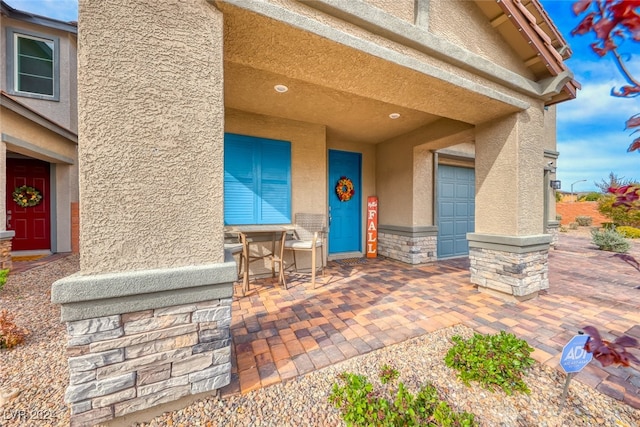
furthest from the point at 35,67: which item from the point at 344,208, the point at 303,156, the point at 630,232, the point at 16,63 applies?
the point at 630,232

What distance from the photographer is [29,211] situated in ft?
18.6

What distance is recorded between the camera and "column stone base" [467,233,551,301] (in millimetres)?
3000

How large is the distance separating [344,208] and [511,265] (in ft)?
10.6

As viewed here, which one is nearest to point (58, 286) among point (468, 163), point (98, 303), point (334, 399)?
point (98, 303)

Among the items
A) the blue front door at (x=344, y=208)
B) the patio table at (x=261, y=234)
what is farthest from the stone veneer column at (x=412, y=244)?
the patio table at (x=261, y=234)

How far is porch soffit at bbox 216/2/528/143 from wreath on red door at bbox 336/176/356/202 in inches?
64.2

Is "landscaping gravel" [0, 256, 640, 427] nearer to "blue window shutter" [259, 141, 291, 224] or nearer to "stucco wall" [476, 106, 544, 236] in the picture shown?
"stucco wall" [476, 106, 544, 236]

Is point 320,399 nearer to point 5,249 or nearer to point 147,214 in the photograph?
point 147,214

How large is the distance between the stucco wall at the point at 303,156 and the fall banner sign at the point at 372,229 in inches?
61.5

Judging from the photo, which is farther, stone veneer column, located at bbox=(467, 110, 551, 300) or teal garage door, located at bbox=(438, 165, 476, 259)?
teal garage door, located at bbox=(438, 165, 476, 259)

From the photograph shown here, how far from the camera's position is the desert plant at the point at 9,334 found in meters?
2.02

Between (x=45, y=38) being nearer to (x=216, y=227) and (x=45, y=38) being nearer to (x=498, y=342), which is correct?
(x=216, y=227)

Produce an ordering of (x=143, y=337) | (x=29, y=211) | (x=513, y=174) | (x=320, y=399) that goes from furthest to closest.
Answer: (x=29, y=211), (x=513, y=174), (x=320, y=399), (x=143, y=337)

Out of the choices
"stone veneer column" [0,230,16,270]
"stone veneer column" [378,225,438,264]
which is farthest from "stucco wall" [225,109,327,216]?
"stone veneer column" [0,230,16,270]
